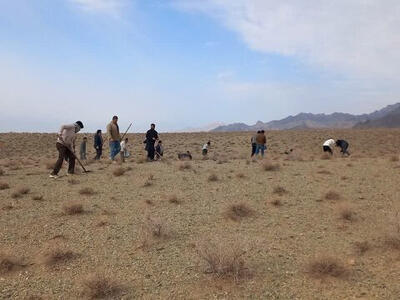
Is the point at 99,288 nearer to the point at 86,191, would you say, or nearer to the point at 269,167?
the point at 86,191

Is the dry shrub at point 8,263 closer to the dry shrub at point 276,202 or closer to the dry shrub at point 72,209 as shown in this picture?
the dry shrub at point 72,209

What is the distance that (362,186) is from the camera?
1178 cm

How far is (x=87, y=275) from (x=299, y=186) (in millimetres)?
7101

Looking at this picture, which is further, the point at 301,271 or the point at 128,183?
the point at 128,183

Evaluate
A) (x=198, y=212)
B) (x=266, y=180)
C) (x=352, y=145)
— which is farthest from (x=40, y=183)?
(x=352, y=145)

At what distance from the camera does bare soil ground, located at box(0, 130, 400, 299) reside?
5871 millimetres

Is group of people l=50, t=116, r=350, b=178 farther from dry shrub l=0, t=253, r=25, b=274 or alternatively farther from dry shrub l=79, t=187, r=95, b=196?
dry shrub l=0, t=253, r=25, b=274

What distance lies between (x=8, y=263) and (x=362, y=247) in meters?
5.39

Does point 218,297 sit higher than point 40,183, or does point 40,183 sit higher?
point 40,183

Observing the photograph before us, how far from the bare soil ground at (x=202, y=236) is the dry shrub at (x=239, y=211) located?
0.02m

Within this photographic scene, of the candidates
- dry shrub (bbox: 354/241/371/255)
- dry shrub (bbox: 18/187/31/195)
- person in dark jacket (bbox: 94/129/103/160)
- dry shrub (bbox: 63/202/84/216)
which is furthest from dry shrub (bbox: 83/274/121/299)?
person in dark jacket (bbox: 94/129/103/160)

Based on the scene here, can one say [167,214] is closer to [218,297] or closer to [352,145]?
[218,297]

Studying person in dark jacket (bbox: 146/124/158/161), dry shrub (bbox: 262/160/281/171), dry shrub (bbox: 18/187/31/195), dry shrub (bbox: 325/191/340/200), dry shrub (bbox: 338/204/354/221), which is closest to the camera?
dry shrub (bbox: 338/204/354/221)

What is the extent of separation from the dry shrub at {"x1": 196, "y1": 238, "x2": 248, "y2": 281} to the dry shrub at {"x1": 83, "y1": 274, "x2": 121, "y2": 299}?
4.25 feet
